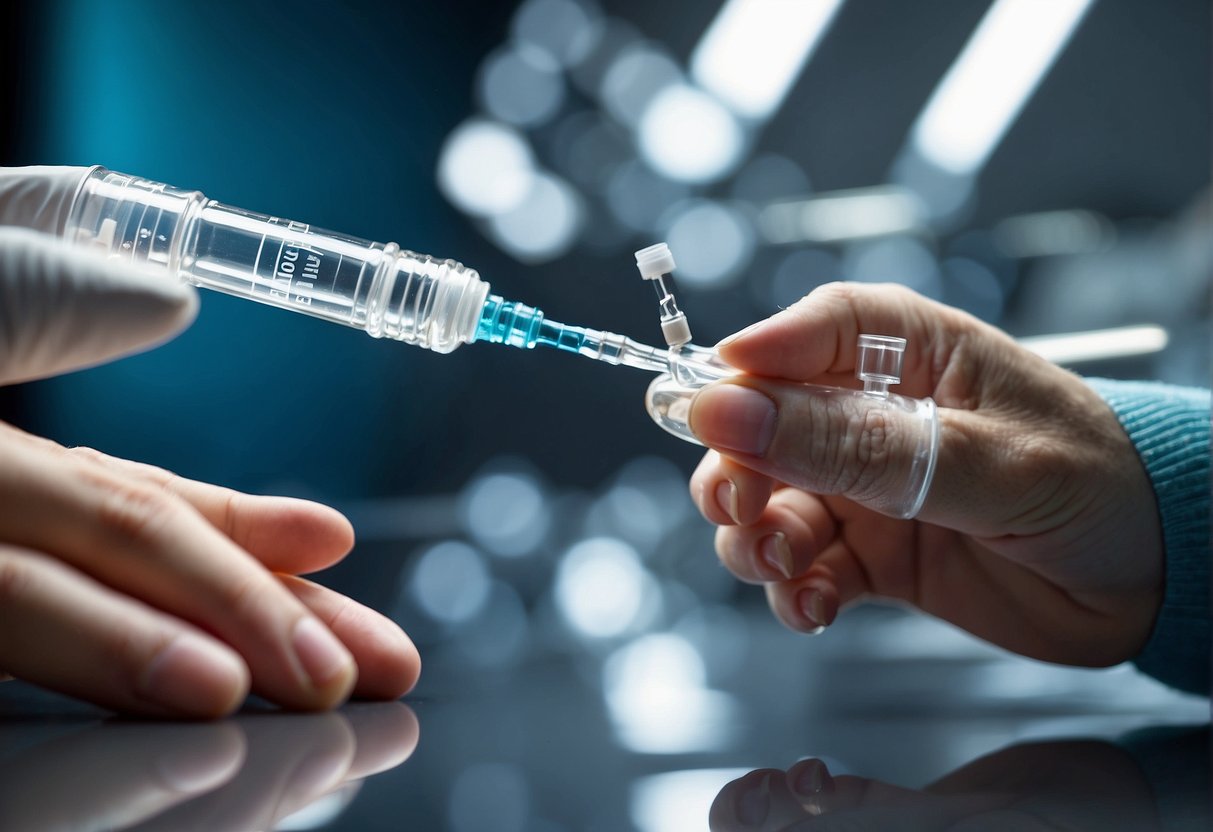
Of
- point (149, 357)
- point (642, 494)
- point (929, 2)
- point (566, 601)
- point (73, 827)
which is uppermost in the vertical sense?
point (929, 2)

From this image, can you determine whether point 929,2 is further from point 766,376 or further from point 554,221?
point 766,376

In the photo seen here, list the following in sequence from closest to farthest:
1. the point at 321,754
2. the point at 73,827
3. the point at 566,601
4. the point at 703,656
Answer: the point at 73,827 < the point at 321,754 < the point at 703,656 < the point at 566,601

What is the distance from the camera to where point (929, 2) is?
208cm

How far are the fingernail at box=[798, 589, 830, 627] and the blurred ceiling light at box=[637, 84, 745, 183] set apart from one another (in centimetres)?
127

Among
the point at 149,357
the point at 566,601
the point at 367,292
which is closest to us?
the point at 367,292

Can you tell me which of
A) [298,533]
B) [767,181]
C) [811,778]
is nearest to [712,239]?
[767,181]

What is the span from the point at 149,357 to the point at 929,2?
169 cm

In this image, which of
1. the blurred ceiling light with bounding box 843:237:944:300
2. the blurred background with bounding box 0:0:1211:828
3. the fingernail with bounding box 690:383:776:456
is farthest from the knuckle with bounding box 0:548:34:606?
the blurred ceiling light with bounding box 843:237:944:300

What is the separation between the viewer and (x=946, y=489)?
0.81m

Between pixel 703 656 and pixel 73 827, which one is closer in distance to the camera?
pixel 73 827

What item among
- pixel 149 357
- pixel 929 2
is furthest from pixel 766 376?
pixel 929 2

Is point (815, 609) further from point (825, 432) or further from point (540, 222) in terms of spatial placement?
point (540, 222)

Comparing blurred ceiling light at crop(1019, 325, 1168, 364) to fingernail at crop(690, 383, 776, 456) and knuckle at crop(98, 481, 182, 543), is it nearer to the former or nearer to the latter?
fingernail at crop(690, 383, 776, 456)

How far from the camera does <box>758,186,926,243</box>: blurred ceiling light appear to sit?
6.93ft
